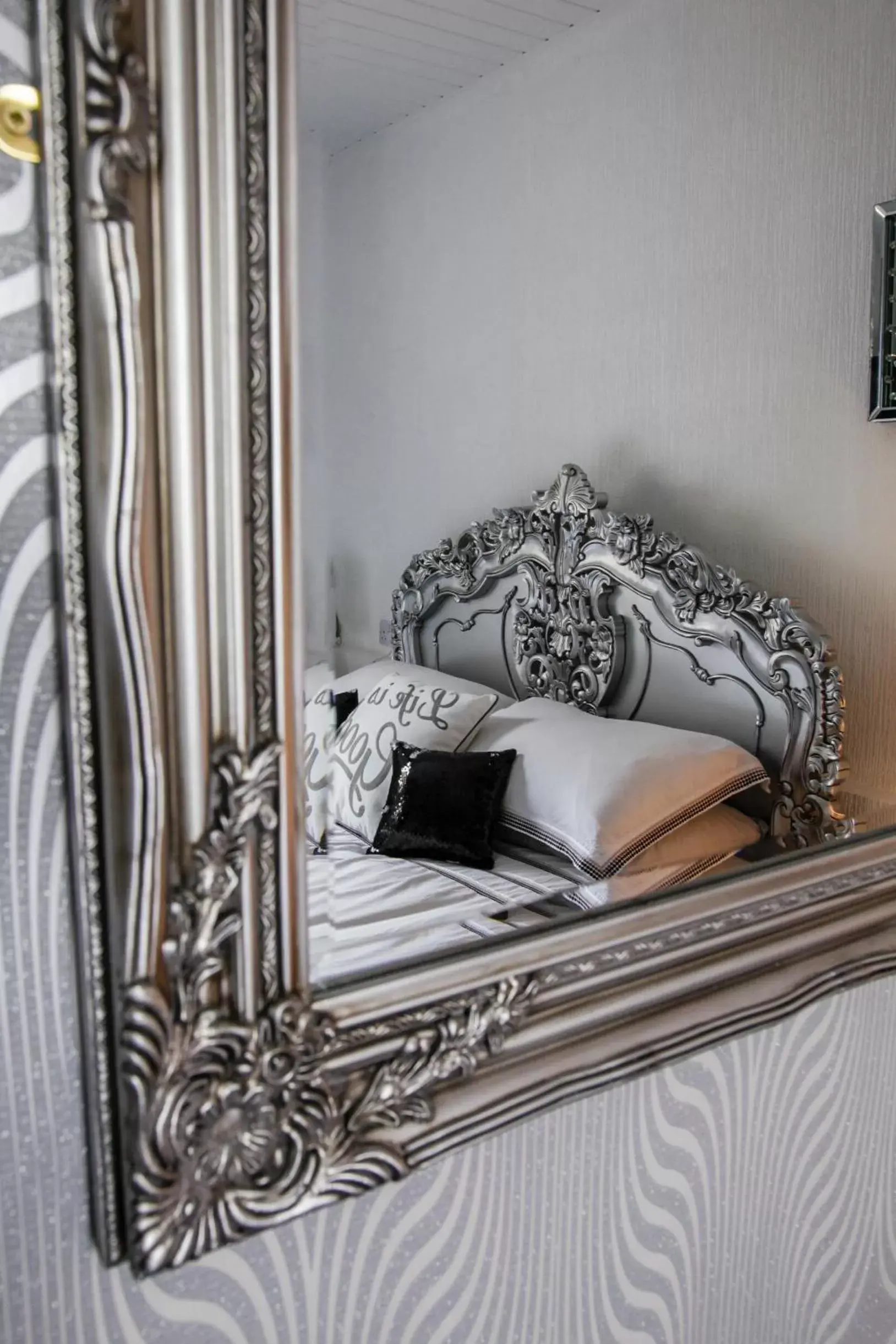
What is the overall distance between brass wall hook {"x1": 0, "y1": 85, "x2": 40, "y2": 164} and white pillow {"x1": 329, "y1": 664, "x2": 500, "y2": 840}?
39 centimetres

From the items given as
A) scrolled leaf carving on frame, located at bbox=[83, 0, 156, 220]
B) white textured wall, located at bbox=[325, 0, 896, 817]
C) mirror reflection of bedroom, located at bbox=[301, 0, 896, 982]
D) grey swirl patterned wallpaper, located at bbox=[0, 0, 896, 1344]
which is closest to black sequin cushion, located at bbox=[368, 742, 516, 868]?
mirror reflection of bedroom, located at bbox=[301, 0, 896, 982]

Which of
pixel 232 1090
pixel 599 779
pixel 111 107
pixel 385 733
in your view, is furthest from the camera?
pixel 599 779

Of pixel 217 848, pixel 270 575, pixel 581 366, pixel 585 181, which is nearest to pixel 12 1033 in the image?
pixel 217 848

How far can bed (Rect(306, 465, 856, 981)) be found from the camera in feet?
2.63

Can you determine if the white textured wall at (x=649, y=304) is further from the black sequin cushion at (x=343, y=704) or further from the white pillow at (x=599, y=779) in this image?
the white pillow at (x=599, y=779)

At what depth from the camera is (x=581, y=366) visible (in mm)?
946

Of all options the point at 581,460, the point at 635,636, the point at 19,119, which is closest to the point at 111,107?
the point at 19,119

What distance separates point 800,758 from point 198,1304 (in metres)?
0.70

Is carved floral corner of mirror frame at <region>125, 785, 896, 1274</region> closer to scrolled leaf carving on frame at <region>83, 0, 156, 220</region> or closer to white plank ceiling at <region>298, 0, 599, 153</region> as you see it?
scrolled leaf carving on frame at <region>83, 0, 156, 220</region>

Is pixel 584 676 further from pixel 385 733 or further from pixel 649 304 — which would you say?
pixel 649 304

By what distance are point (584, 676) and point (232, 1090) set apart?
472 mm

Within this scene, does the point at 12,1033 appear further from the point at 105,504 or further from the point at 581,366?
the point at 581,366

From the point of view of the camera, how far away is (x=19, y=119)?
0.56m

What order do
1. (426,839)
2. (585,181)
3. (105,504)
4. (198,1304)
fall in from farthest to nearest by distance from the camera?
(585,181), (426,839), (198,1304), (105,504)
